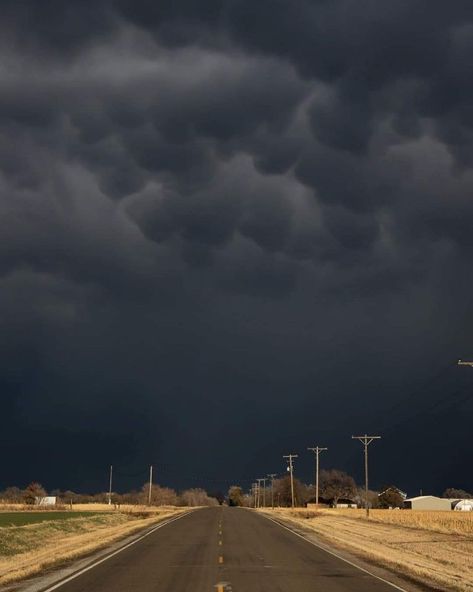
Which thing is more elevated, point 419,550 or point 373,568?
point 419,550

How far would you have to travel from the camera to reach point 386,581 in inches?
955

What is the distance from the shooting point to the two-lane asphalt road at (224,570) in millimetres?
21844

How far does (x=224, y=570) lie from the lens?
2648 cm

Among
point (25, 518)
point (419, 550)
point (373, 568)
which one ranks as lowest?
point (373, 568)

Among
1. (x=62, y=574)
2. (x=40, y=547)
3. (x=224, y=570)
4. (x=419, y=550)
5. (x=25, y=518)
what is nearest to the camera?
(x=62, y=574)

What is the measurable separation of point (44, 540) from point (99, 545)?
645cm

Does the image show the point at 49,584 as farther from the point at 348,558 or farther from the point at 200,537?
the point at 200,537

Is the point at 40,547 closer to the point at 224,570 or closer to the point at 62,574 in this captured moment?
the point at 62,574

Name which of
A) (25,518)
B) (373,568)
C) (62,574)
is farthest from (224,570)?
(25,518)

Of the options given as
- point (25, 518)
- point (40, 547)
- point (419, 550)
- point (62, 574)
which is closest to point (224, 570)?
point (62, 574)

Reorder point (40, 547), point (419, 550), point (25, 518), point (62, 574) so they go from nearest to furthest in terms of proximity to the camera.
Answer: point (62, 574), point (419, 550), point (40, 547), point (25, 518)

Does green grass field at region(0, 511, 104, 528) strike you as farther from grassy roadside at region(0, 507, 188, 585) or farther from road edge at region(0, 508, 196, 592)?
road edge at region(0, 508, 196, 592)

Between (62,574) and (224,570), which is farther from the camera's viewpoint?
(224,570)

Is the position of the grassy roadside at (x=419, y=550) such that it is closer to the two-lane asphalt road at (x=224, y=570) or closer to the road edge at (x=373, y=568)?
the road edge at (x=373, y=568)
